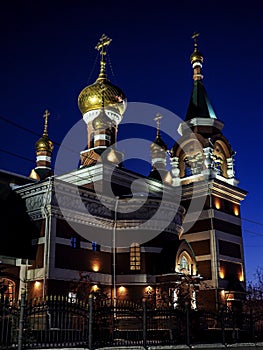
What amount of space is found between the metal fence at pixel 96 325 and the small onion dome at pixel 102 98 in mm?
18873

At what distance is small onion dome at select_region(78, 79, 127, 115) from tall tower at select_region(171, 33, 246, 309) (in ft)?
20.1

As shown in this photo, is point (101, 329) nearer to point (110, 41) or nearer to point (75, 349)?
point (75, 349)

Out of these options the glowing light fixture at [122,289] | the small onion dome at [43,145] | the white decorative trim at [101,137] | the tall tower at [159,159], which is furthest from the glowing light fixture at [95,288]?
the small onion dome at [43,145]

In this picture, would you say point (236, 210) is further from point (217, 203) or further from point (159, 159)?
point (159, 159)

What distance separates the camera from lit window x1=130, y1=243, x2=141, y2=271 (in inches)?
1042

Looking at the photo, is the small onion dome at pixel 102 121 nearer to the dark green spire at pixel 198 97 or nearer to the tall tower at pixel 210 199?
the tall tower at pixel 210 199

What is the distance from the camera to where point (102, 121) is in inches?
1314

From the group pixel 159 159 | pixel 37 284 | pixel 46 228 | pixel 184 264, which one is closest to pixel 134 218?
pixel 184 264

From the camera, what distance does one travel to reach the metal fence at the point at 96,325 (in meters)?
11.8

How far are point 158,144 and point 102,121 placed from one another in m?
9.53

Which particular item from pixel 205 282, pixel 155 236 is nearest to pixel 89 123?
pixel 155 236

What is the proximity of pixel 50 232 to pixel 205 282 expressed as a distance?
42.9ft

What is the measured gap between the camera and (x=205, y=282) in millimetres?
31719

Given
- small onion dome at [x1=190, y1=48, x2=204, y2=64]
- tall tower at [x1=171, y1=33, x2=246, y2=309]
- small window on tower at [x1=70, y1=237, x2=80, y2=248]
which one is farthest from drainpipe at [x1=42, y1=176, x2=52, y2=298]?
small onion dome at [x1=190, y1=48, x2=204, y2=64]
